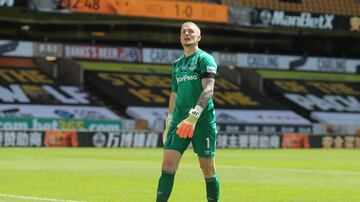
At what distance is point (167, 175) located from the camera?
432 inches

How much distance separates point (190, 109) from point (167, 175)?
0.84 meters

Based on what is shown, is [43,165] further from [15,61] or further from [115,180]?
[15,61]

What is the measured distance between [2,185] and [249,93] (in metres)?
45.9

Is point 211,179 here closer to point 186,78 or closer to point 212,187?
point 212,187

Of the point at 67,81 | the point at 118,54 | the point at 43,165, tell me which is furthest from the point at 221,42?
the point at 43,165

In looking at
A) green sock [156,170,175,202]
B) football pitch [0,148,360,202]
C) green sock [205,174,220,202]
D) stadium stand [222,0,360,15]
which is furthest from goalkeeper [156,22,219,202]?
stadium stand [222,0,360,15]

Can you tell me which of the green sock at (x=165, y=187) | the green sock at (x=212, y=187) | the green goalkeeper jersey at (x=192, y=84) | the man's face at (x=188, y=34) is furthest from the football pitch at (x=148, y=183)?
the man's face at (x=188, y=34)

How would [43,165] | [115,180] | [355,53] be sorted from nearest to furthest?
[115,180]
[43,165]
[355,53]

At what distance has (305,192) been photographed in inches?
666

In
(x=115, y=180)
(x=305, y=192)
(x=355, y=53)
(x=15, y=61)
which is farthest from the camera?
(x=355, y=53)

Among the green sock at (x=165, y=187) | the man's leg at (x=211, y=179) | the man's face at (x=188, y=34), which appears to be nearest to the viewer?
the green sock at (x=165, y=187)

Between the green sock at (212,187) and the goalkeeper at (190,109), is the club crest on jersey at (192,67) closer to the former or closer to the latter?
the goalkeeper at (190,109)

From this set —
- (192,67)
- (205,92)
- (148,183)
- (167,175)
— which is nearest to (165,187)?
(167,175)

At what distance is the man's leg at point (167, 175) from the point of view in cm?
1092
